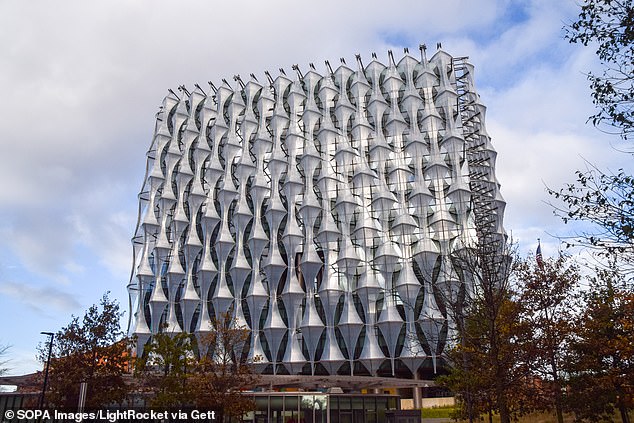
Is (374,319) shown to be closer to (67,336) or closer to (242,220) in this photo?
(242,220)

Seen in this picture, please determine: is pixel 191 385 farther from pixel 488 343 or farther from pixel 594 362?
pixel 594 362

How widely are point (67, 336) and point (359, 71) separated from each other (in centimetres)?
5104

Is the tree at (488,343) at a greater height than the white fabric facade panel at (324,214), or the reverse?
the white fabric facade panel at (324,214)

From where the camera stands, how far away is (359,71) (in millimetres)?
70938

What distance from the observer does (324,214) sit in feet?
206

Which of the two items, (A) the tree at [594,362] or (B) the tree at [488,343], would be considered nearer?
(B) the tree at [488,343]

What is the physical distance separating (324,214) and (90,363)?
1446 inches

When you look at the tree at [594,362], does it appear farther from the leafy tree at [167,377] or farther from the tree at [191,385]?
the leafy tree at [167,377]

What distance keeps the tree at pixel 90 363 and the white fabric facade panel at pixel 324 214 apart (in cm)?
2815

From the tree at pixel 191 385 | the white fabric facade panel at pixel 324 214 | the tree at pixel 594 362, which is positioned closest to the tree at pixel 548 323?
the tree at pixel 594 362

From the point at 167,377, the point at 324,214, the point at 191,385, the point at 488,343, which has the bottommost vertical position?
the point at 191,385

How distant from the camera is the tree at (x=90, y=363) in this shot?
2847 centimetres

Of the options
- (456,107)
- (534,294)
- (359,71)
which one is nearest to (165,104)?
(359,71)

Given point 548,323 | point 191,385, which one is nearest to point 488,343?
point 548,323
